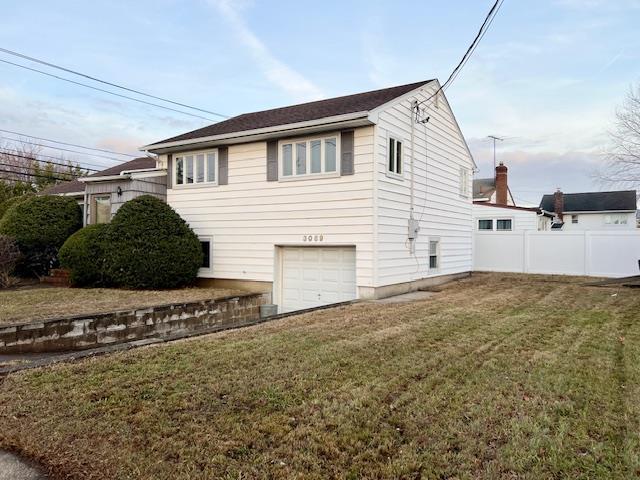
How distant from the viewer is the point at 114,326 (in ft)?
26.1

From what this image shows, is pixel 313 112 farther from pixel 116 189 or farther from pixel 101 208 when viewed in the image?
pixel 101 208

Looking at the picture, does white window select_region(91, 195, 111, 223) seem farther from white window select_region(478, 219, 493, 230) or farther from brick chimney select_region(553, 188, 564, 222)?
brick chimney select_region(553, 188, 564, 222)

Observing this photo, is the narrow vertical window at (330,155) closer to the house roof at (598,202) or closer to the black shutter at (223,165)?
the black shutter at (223,165)

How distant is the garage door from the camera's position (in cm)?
1113

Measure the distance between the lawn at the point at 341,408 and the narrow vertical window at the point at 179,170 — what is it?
337 inches

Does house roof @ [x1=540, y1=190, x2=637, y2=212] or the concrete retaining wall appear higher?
house roof @ [x1=540, y1=190, x2=637, y2=212]

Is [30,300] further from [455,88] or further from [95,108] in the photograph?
[95,108]

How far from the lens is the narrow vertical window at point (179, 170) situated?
13.7 meters

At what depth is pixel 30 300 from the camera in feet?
32.8

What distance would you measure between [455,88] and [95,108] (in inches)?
806

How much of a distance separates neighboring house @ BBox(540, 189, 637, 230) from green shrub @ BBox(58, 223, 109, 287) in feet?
129

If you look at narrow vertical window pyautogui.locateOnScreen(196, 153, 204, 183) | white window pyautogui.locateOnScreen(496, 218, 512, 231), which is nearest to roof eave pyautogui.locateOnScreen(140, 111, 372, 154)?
narrow vertical window pyautogui.locateOnScreen(196, 153, 204, 183)

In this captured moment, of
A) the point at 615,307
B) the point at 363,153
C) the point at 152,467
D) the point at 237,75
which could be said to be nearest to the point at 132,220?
the point at 363,153

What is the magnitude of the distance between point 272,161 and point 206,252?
3685 millimetres
